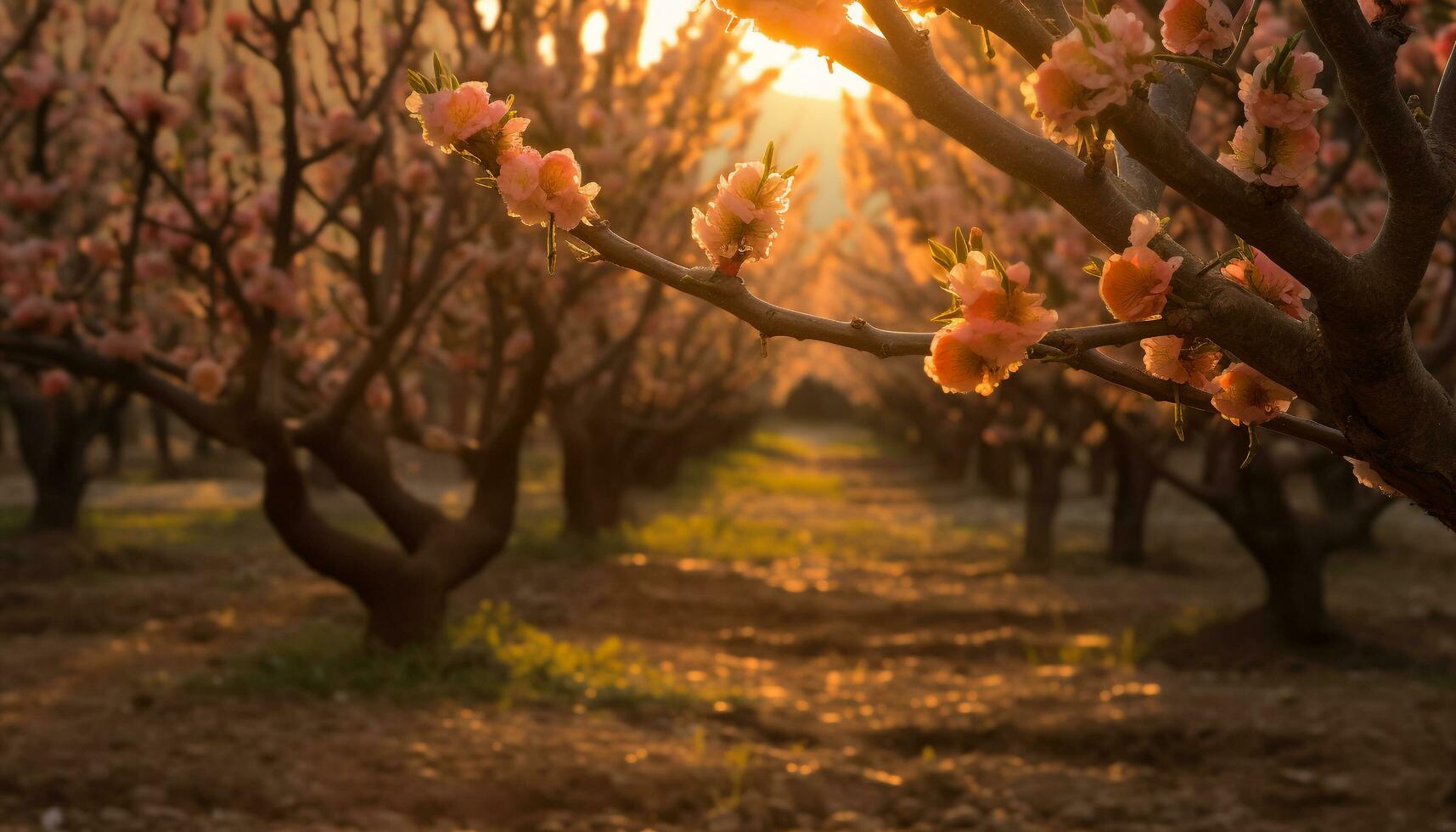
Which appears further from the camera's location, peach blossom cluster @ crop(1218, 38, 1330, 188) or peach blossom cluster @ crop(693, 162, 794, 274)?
peach blossom cluster @ crop(693, 162, 794, 274)

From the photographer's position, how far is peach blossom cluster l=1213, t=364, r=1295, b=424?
2.56 m

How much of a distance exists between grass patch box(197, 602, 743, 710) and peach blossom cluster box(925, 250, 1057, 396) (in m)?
5.24

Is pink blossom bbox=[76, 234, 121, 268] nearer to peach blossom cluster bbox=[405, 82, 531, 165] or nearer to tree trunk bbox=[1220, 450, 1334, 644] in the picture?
peach blossom cluster bbox=[405, 82, 531, 165]

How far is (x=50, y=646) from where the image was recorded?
827 cm

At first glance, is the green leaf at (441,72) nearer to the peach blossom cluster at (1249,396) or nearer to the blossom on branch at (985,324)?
the blossom on branch at (985,324)

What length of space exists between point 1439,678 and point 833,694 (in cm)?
400

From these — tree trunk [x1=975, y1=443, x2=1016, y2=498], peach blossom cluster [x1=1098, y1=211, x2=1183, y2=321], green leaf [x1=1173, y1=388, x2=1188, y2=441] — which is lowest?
tree trunk [x1=975, y1=443, x2=1016, y2=498]

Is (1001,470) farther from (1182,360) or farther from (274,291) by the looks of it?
(1182,360)

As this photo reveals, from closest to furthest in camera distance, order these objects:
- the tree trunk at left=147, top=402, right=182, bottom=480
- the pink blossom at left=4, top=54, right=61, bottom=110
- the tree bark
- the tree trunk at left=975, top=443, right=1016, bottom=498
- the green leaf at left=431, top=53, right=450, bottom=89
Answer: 1. the green leaf at left=431, top=53, right=450, bottom=89
2. the pink blossom at left=4, top=54, right=61, bottom=110
3. the tree bark
4. the tree trunk at left=975, top=443, right=1016, bottom=498
5. the tree trunk at left=147, top=402, right=182, bottom=480

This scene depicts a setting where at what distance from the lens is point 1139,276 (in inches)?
89.1

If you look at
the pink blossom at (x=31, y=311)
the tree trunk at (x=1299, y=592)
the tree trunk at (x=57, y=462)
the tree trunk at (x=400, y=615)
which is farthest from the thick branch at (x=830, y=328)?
the tree trunk at (x=57, y=462)

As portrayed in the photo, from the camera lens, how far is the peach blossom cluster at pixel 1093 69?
2012 millimetres

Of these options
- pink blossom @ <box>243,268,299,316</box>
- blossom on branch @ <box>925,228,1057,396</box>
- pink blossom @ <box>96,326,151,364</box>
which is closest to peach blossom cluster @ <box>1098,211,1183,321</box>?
blossom on branch @ <box>925,228,1057,396</box>

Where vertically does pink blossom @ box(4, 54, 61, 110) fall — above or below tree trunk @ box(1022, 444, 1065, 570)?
above
